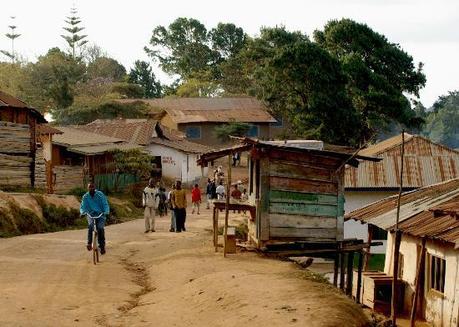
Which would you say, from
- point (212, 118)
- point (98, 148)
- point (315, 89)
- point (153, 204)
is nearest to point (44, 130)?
point (98, 148)

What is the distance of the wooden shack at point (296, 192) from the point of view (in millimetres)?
17219

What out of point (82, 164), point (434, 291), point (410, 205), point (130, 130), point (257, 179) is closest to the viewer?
point (434, 291)

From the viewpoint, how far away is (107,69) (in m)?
92.8

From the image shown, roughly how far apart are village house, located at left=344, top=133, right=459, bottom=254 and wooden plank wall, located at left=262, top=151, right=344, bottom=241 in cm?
1262

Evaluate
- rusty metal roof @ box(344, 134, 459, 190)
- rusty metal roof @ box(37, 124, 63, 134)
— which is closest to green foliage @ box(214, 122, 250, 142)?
rusty metal roof @ box(37, 124, 63, 134)

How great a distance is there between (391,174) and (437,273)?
16077mm

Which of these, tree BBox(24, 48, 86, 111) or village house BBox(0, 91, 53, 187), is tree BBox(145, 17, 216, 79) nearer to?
tree BBox(24, 48, 86, 111)

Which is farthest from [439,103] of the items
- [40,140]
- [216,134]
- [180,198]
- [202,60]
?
[180,198]

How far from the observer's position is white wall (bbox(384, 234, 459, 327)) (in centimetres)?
1438

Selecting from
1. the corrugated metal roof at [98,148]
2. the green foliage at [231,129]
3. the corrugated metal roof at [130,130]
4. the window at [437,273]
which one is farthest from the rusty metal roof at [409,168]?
the green foliage at [231,129]

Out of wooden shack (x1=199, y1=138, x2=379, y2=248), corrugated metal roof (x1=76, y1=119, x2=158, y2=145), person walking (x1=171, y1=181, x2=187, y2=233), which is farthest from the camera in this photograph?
corrugated metal roof (x1=76, y1=119, x2=158, y2=145)

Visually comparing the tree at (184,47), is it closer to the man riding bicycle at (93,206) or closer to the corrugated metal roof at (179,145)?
the corrugated metal roof at (179,145)

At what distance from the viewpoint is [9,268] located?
15.3m

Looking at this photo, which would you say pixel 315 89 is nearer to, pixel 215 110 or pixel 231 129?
pixel 231 129
